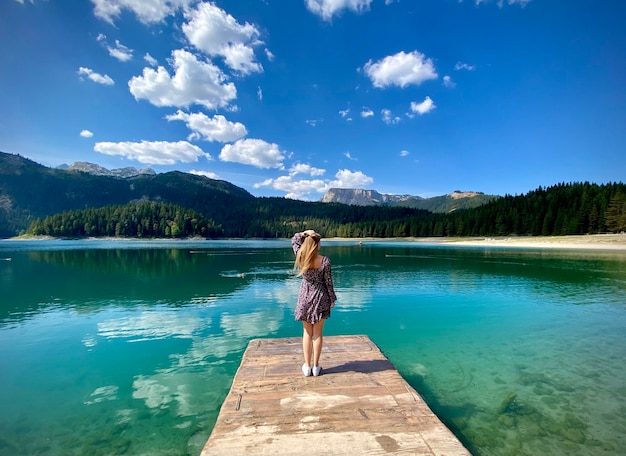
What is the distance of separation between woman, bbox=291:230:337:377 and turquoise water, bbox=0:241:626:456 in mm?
3596

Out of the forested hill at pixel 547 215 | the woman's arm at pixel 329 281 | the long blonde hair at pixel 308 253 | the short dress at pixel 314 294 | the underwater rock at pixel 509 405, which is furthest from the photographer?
the forested hill at pixel 547 215

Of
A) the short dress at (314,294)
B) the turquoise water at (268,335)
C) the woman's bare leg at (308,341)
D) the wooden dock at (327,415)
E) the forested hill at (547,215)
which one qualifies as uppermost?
the forested hill at (547,215)

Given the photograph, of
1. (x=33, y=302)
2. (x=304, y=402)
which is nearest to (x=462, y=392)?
(x=304, y=402)

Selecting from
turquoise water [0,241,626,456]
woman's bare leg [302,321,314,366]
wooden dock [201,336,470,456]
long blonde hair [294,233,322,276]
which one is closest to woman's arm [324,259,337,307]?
long blonde hair [294,233,322,276]

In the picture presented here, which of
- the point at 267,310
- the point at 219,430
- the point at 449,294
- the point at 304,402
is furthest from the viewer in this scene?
the point at 449,294

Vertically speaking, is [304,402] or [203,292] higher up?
[304,402]

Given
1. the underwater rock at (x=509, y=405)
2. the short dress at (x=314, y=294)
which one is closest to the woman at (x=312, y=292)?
the short dress at (x=314, y=294)

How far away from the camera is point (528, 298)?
85.9 feet

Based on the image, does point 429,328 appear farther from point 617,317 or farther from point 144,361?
point 144,361

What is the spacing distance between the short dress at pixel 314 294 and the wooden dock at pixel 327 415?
166 cm

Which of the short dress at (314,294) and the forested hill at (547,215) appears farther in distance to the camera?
the forested hill at (547,215)

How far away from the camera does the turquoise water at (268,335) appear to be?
26.7 ft

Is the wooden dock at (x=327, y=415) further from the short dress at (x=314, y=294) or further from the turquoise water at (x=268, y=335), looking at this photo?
the turquoise water at (x=268, y=335)

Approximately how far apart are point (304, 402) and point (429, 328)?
13.0 metres
